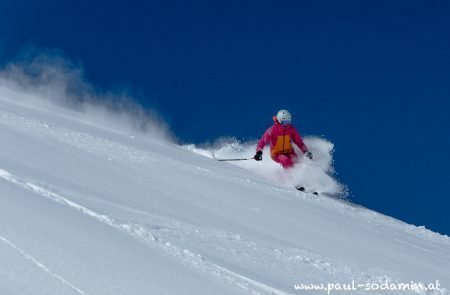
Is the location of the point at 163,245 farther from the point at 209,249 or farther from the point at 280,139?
the point at 280,139

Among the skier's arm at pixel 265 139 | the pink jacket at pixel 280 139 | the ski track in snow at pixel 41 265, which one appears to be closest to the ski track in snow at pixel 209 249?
the ski track in snow at pixel 41 265

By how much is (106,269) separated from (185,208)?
2.35 metres

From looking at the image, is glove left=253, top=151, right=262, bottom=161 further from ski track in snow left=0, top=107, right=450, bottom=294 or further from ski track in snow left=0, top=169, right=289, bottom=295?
ski track in snow left=0, top=169, right=289, bottom=295

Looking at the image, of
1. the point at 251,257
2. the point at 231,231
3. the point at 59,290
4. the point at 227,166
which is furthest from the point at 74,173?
the point at 227,166

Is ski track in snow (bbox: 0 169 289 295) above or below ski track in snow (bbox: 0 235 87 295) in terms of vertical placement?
above

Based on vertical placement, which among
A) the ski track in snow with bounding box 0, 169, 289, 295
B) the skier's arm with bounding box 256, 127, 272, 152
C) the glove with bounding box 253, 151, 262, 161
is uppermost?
the skier's arm with bounding box 256, 127, 272, 152

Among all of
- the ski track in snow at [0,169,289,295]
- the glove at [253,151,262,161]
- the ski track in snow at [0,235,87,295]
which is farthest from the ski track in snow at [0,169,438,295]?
the glove at [253,151,262,161]

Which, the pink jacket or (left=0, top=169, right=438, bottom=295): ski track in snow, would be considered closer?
(left=0, top=169, right=438, bottom=295): ski track in snow

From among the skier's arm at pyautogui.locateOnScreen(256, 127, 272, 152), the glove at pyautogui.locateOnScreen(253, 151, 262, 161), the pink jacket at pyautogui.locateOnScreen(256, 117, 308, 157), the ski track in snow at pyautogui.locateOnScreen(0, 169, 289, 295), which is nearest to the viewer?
the ski track in snow at pyautogui.locateOnScreen(0, 169, 289, 295)

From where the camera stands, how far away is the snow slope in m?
2.79

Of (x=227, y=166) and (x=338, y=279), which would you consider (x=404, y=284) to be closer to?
(x=338, y=279)

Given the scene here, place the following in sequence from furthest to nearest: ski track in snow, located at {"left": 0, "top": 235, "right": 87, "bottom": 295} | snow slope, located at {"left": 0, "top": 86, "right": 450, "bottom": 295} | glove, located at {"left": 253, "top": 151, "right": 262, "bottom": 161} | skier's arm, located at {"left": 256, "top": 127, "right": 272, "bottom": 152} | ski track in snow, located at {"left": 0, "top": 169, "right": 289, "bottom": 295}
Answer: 1. skier's arm, located at {"left": 256, "top": 127, "right": 272, "bottom": 152}
2. glove, located at {"left": 253, "top": 151, "right": 262, "bottom": 161}
3. ski track in snow, located at {"left": 0, "top": 169, "right": 289, "bottom": 295}
4. snow slope, located at {"left": 0, "top": 86, "right": 450, "bottom": 295}
5. ski track in snow, located at {"left": 0, "top": 235, "right": 87, "bottom": 295}

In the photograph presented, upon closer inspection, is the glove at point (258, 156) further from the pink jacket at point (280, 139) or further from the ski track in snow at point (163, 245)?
the ski track in snow at point (163, 245)

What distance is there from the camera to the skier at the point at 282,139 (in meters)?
10.6
